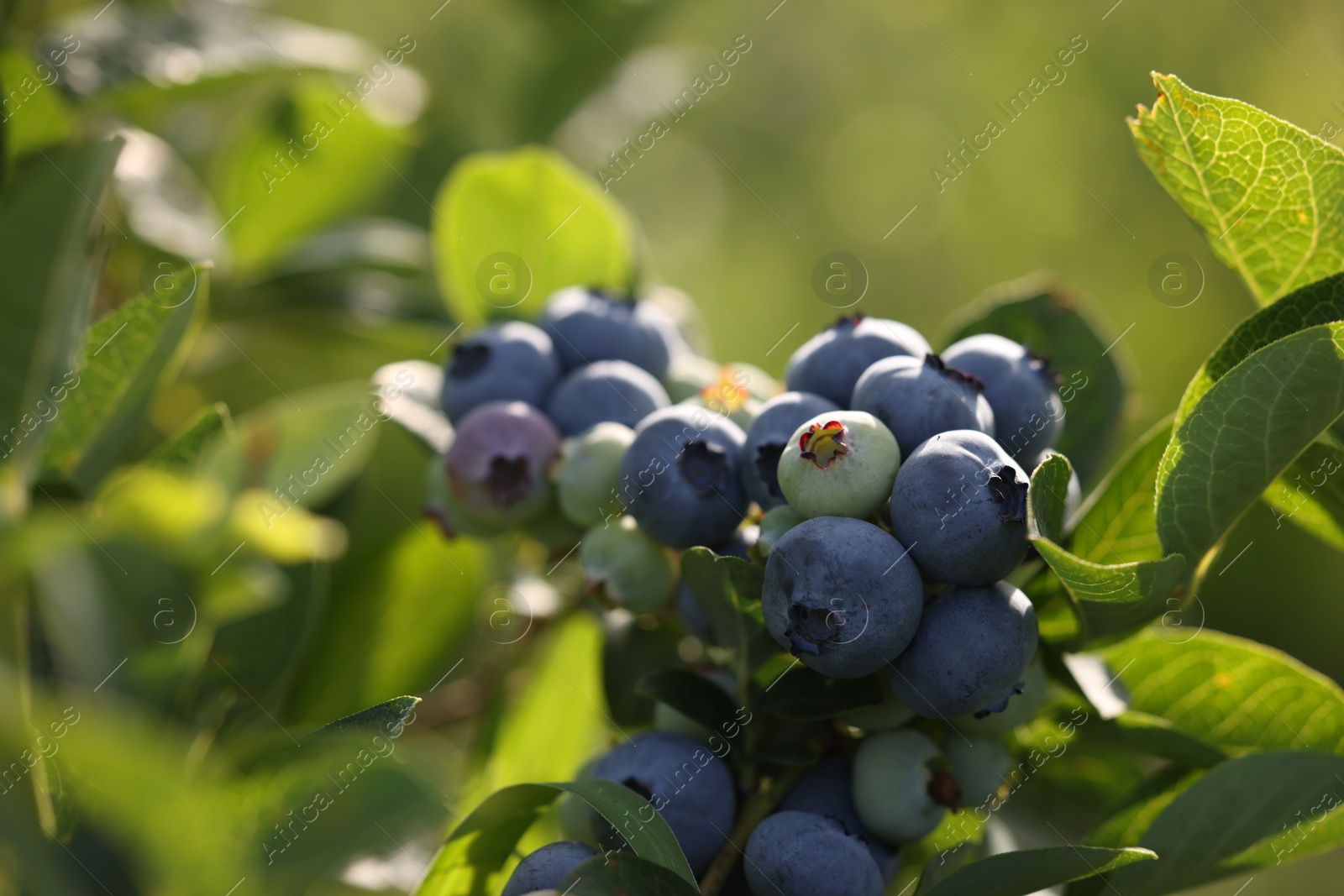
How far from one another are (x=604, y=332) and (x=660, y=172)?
7.62ft

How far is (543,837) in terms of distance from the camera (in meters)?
1.20

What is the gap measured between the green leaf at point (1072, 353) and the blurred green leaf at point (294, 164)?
1.07 metres

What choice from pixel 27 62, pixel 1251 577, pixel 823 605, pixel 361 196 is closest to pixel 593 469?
pixel 823 605

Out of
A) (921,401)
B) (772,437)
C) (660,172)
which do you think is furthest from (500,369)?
(660,172)

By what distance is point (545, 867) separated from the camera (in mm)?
799

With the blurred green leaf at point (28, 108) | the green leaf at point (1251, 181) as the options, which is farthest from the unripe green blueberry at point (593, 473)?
the blurred green leaf at point (28, 108)

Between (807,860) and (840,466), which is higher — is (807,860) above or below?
below

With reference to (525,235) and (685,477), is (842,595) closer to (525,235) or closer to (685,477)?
(685,477)

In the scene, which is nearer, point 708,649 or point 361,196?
point 708,649

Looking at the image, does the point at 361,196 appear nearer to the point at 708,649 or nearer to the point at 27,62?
the point at 27,62

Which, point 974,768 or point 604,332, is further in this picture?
point 604,332

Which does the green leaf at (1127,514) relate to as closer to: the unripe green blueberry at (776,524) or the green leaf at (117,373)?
the unripe green blueberry at (776,524)

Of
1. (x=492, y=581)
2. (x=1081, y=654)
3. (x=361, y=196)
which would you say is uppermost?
(x=361, y=196)

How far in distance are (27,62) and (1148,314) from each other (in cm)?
284
